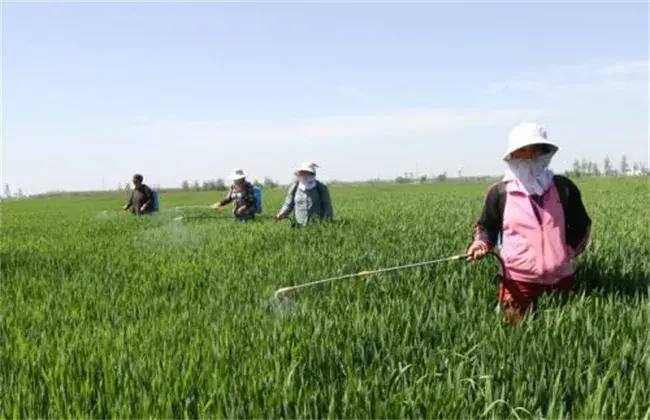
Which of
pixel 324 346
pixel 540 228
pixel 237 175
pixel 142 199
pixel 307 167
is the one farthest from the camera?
pixel 142 199

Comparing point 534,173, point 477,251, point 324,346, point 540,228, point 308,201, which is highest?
point 534,173

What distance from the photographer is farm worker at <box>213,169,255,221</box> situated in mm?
12375

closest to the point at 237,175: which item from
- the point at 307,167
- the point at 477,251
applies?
the point at 307,167

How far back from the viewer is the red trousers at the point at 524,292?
4098 mm

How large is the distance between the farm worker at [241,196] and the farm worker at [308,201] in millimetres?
2690

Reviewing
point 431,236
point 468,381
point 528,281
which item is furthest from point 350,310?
point 431,236

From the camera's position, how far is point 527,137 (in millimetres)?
3846

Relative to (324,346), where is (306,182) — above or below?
above

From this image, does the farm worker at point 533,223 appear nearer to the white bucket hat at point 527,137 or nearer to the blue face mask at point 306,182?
the white bucket hat at point 527,137

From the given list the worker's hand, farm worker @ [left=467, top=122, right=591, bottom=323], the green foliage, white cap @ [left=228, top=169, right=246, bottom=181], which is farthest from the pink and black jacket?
white cap @ [left=228, top=169, right=246, bottom=181]

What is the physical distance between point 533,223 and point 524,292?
0.49 m

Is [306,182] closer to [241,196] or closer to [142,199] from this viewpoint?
[241,196]

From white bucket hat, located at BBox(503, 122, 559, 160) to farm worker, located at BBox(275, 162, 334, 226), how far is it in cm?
572

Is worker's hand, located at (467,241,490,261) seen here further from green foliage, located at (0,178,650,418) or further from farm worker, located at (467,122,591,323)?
green foliage, located at (0,178,650,418)
